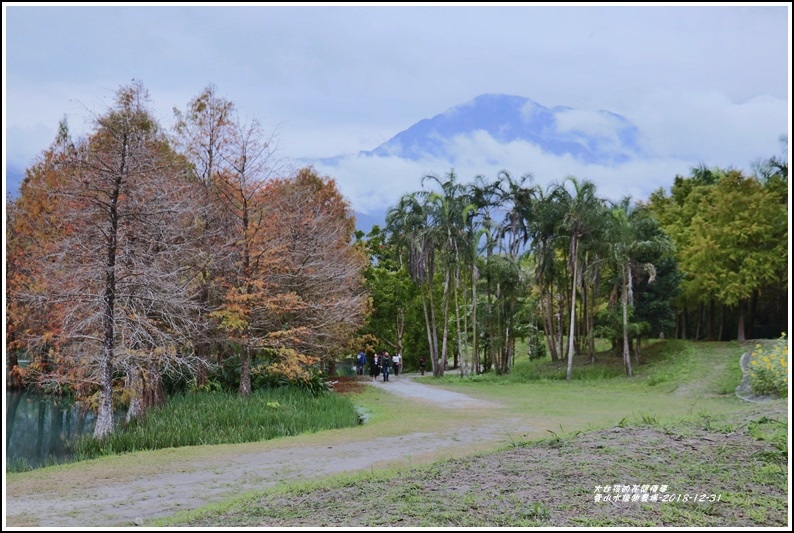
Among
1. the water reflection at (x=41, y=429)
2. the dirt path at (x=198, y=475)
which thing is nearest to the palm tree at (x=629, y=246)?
the dirt path at (x=198, y=475)

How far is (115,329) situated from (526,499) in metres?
9.55

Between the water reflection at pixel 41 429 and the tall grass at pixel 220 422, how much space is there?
0.83 meters

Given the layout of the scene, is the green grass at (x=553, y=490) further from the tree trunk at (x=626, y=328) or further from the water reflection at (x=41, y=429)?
the tree trunk at (x=626, y=328)

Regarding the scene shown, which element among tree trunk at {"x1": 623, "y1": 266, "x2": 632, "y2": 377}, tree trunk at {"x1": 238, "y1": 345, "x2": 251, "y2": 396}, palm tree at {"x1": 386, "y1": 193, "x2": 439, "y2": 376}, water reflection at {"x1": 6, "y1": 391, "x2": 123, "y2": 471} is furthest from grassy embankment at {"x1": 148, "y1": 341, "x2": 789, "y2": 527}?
palm tree at {"x1": 386, "y1": 193, "x2": 439, "y2": 376}

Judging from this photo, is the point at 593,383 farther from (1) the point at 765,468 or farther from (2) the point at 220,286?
(1) the point at 765,468

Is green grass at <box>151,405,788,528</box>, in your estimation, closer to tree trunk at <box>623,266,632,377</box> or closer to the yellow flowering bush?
the yellow flowering bush

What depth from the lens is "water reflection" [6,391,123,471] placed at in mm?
11828

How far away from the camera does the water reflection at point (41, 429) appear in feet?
38.8

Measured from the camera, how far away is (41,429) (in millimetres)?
16922

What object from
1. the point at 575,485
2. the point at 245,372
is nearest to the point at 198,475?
the point at 575,485

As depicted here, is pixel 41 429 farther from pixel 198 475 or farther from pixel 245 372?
pixel 198 475

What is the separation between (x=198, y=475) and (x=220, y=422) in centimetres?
485

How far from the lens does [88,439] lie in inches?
470

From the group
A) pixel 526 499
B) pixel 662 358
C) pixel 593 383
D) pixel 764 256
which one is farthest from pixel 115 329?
pixel 764 256
